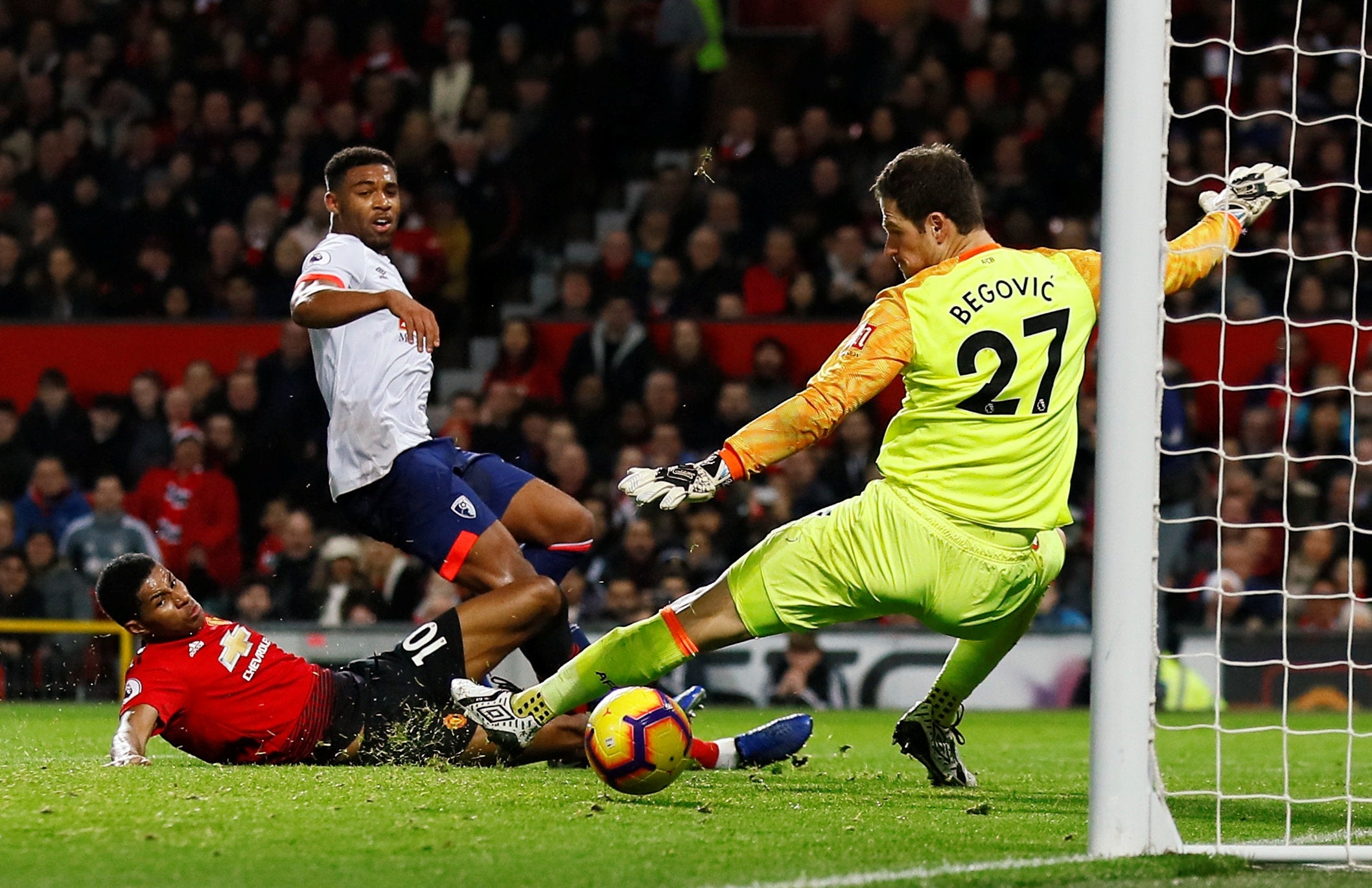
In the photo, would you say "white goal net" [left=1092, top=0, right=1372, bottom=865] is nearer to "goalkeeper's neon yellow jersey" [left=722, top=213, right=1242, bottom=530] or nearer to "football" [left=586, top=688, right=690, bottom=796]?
"goalkeeper's neon yellow jersey" [left=722, top=213, right=1242, bottom=530]

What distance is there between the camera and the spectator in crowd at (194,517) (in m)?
12.3

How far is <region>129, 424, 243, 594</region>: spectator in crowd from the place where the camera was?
12.3 meters

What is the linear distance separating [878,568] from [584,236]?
9.85m

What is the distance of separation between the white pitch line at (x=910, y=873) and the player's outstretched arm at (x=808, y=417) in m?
1.19

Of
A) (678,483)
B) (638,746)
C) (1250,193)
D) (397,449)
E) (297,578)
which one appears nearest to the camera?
(678,483)

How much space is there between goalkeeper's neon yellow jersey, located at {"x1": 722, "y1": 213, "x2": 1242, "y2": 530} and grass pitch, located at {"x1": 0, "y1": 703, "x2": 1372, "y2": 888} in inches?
38.4

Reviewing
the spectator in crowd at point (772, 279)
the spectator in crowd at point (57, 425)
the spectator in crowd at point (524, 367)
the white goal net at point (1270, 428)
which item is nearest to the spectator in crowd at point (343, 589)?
the spectator in crowd at point (524, 367)

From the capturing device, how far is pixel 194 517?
12.4 metres

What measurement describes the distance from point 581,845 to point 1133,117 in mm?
2246

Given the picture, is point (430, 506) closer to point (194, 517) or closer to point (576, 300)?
point (194, 517)

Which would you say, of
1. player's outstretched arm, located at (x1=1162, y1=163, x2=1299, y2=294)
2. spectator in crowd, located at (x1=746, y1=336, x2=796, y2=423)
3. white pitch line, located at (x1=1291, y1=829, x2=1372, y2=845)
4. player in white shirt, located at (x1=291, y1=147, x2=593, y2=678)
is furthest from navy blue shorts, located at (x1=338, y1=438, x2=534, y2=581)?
spectator in crowd, located at (x1=746, y1=336, x2=796, y2=423)

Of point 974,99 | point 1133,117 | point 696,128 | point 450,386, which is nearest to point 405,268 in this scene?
point 450,386

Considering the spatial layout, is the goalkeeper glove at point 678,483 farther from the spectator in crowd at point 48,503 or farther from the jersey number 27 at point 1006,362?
the spectator in crowd at point 48,503

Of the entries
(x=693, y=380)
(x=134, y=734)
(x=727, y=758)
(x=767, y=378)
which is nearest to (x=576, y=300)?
(x=693, y=380)
